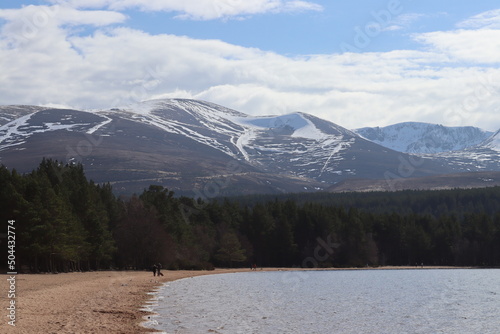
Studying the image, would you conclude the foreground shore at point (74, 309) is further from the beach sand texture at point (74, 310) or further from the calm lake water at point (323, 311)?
the calm lake water at point (323, 311)

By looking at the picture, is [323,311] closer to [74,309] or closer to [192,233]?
[74,309]

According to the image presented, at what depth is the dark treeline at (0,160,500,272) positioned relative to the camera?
290ft

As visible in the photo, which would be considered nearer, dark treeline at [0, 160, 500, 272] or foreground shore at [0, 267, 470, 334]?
foreground shore at [0, 267, 470, 334]

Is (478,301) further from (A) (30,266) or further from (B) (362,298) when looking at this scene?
(A) (30,266)

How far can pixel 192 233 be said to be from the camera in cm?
14688

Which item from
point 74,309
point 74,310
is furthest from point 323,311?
point 74,310

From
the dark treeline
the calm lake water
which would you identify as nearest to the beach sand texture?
the calm lake water

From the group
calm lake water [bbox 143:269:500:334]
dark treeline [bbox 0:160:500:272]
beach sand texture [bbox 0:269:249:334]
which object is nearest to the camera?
beach sand texture [bbox 0:269:249:334]

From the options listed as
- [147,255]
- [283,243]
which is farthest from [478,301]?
[283,243]

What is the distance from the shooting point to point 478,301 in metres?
72.1

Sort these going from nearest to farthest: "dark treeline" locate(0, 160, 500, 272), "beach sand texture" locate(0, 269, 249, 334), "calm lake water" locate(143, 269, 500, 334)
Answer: "beach sand texture" locate(0, 269, 249, 334)
"calm lake water" locate(143, 269, 500, 334)
"dark treeline" locate(0, 160, 500, 272)

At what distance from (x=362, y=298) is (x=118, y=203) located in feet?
252

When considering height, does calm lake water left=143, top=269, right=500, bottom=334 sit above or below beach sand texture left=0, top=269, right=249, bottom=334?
below

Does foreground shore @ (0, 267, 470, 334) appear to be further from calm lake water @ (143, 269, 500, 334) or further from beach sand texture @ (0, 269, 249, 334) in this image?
calm lake water @ (143, 269, 500, 334)
